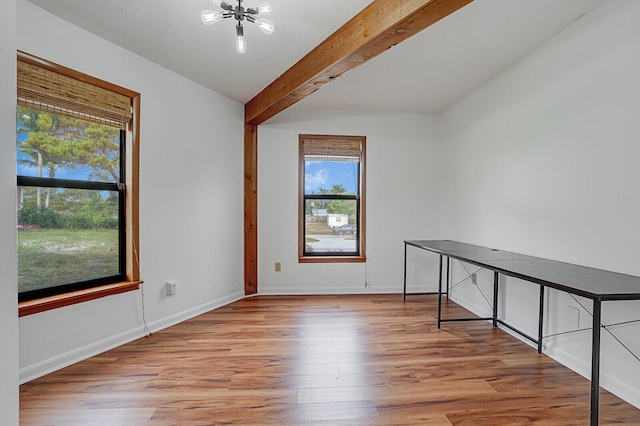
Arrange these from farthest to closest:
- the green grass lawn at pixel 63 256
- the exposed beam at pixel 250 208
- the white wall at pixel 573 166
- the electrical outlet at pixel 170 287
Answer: the exposed beam at pixel 250 208 → the electrical outlet at pixel 170 287 → the green grass lawn at pixel 63 256 → the white wall at pixel 573 166

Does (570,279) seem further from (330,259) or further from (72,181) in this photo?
(72,181)

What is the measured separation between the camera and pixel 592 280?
5.72 ft

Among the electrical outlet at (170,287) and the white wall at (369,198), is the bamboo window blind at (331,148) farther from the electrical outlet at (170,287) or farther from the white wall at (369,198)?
the electrical outlet at (170,287)

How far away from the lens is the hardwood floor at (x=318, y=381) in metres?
1.73

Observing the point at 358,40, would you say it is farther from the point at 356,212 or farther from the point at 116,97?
the point at 356,212

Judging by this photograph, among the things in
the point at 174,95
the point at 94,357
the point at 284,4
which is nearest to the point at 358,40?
the point at 284,4

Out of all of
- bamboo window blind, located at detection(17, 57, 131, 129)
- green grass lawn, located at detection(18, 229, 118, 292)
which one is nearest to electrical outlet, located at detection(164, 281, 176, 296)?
green grass lawn, located at detection(18, 229, 118, 292)

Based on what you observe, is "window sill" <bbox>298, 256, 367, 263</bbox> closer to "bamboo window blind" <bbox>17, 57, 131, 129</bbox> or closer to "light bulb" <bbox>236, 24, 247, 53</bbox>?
"bamboo window blind" <bbox>17, 57, 131, 129</bbox>

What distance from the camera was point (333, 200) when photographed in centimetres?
427

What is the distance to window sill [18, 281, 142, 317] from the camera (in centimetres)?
204

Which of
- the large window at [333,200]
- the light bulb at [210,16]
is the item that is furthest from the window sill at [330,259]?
the light bulb at [210,16]

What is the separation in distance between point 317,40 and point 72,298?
8.87 feet

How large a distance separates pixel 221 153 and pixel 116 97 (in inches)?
48.5

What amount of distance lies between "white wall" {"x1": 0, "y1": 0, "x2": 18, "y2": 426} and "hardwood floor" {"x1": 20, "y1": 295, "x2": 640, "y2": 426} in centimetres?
91
